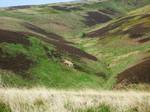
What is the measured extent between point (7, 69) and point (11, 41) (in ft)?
33.5

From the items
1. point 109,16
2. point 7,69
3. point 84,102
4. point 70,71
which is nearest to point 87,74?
point 70,71

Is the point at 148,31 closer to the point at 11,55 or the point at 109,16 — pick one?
the point at 11,55

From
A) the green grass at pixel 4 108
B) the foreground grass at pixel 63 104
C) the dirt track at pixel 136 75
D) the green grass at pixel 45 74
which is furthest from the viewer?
the dirt track at pixel 136 75

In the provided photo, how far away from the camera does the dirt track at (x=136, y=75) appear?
41.8 meters

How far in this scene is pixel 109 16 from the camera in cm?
19875

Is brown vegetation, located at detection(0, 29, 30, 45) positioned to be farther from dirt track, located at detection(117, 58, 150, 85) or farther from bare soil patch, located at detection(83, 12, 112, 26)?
bare soil patch, located at detection(83, 12, 112, 26)

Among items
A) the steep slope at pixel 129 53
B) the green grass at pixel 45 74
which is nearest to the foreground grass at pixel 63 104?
the green grass at pixel 45 74

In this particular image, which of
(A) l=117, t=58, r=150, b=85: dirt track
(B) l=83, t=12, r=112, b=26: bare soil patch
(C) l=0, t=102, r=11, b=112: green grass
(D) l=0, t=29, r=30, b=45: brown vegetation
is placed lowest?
(C) l=0, t=102, r=11, b=112: green grass

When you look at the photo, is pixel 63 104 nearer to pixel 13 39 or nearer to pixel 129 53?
pixel 13 39

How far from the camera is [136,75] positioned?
1697 inches

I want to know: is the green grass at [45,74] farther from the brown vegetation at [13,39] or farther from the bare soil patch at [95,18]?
the bare soil patch at [95,18]

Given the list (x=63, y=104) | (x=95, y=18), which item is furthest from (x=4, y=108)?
(x=95, y=18)

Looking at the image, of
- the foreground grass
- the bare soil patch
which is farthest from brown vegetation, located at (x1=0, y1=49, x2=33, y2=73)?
the bare soil patch

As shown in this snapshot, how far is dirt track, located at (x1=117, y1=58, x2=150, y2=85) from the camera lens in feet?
137
